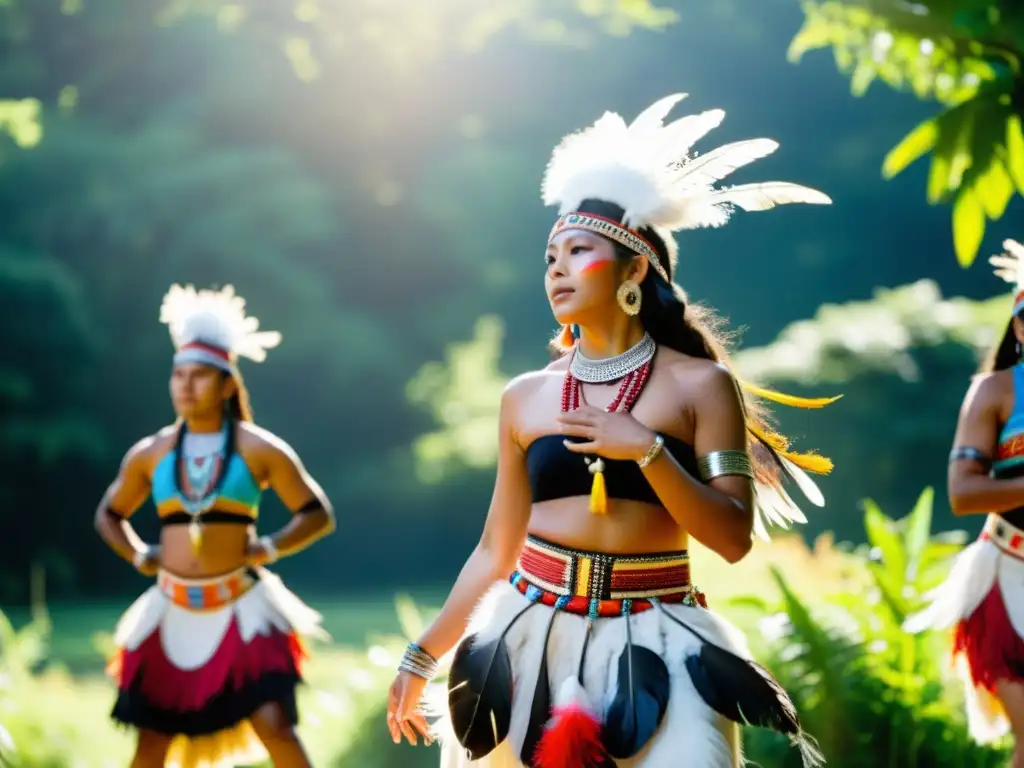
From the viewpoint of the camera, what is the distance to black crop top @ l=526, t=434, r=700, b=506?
113 inches

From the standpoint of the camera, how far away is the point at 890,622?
20.3ft

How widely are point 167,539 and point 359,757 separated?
1675 mm

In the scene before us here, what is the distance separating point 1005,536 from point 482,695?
7.69ft

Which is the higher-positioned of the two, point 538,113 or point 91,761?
point 538,113

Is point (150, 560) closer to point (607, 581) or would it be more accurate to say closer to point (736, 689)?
point (607, 581)

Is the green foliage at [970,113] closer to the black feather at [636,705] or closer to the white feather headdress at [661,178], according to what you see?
the white feather headdress at [661,178]

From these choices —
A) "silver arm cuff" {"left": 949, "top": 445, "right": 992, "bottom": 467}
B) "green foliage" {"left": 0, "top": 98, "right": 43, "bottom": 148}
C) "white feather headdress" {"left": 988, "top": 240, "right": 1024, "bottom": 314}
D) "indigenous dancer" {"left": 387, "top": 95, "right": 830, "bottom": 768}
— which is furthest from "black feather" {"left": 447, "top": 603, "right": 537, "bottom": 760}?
"green foliage" {"left": 0, "top": 98, "right": 43, "bottom": 148}

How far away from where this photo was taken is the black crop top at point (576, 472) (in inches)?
113

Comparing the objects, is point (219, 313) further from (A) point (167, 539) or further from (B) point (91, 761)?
(B) point (91, 761)

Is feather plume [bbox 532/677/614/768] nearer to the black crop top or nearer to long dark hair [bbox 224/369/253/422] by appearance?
the black crop top

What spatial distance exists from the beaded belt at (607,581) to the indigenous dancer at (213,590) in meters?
2.28

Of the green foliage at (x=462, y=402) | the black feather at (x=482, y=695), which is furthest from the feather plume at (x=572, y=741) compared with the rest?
the green foliage at (x=462, y=402)

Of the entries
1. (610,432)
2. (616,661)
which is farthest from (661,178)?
(616,661)

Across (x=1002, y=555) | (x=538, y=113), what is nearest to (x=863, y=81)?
(x=1002, y=555)
